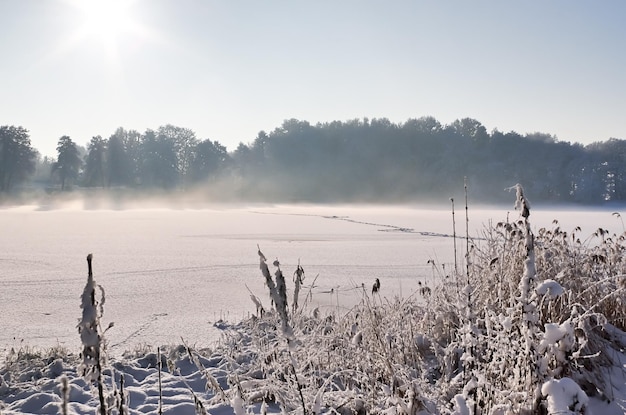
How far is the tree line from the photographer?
170 feet

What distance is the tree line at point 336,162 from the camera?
5181cm

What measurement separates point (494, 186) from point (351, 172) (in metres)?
16.8

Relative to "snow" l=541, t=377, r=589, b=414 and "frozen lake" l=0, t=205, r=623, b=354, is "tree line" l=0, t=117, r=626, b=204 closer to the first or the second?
"frozen lake" l=0, t=205, r=623, b=354

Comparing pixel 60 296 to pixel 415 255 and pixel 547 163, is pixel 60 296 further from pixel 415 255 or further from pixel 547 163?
pixel 547 163

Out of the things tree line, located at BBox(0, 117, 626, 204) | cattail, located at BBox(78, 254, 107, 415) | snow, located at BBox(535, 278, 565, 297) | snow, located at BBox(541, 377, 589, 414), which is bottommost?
snow, located at BBox(541, 377, 589, 414)

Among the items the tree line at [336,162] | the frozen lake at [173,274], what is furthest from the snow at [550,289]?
the tree line at [336,162]

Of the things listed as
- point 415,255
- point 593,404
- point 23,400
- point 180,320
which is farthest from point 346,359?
point 415,255

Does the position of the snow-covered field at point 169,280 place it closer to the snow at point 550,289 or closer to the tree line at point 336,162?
the snow at point 550,289

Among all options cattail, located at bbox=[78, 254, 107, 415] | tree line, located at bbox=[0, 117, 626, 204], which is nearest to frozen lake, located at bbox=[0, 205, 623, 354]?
cattail, located at bbox=[78, 254, 107, 415]

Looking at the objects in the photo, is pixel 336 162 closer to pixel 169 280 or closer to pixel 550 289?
pixel 169 280

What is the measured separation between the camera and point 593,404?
109 inches

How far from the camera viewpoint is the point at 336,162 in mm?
61812

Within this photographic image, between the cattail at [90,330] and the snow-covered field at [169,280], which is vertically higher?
the cattail at [90,330]

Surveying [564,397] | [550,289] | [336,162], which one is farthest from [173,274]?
[336,162]
